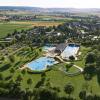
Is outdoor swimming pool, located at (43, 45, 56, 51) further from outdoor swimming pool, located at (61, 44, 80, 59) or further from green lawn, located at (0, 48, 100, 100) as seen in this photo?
green lawn, located at (0, 48, 100, 100)

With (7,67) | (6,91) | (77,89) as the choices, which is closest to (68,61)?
(7,67)

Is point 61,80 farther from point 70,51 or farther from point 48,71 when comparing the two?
point 70,51

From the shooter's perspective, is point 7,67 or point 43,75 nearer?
point 43,75

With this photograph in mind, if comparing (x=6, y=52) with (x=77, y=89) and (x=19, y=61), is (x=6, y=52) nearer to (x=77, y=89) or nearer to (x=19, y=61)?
(x=19, y=61)

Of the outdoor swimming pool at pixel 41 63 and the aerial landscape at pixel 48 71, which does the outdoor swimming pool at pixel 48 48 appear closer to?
the aerial landscape at pixel 48 71

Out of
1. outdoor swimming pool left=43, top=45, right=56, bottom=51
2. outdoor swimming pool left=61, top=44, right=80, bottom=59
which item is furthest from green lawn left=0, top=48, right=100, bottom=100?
outdoor swimming pool left=43, top=45, right=56, bottom=51

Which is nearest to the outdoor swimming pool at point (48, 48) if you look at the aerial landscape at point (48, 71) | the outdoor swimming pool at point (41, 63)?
the aerial landscape at point (48, 71)

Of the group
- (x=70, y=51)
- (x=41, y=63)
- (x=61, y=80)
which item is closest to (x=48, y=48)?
(x=70, y=51)
